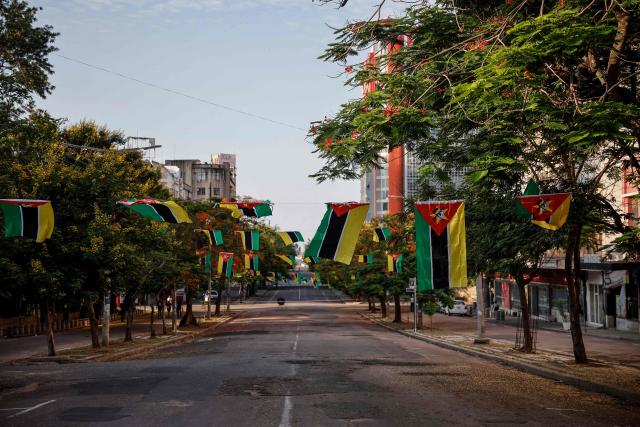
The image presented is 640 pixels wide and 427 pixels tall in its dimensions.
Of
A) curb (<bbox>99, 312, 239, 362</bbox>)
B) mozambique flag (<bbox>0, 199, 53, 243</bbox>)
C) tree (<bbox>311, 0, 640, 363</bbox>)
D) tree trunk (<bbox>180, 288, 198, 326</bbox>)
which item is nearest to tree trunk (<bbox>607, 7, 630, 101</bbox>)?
tree (<bbox>311, 0, 640, 363</bbox>)

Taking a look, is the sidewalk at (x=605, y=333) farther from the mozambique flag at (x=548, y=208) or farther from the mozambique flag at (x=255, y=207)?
the mozambique flag at (x=548, y=208)

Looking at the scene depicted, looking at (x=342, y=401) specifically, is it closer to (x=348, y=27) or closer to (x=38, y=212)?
(x=348, y=27)

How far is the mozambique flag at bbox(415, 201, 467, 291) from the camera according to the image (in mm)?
15656

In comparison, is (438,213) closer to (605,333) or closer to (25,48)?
(25,48)

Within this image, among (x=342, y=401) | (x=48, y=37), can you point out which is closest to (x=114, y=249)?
(x=48, y=37)

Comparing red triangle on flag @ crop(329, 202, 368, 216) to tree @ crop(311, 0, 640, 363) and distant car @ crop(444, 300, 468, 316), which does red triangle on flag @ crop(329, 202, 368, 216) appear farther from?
distant car @ crop(444, 300, 468, 316)

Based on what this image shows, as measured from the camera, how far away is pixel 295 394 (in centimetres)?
1491

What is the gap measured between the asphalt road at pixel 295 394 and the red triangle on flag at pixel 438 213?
3725mm

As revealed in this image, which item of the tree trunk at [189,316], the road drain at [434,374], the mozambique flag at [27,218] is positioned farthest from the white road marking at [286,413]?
the tree trunk at [189,316]

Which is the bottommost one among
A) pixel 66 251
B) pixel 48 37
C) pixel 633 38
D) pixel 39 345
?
pixel 39 345

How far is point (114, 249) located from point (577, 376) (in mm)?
15127

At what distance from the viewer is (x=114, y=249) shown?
23.8 m

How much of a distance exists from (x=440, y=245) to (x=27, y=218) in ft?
34.5

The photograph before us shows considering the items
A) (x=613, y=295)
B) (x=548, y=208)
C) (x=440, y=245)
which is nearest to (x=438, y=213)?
(x=440, y=245)
